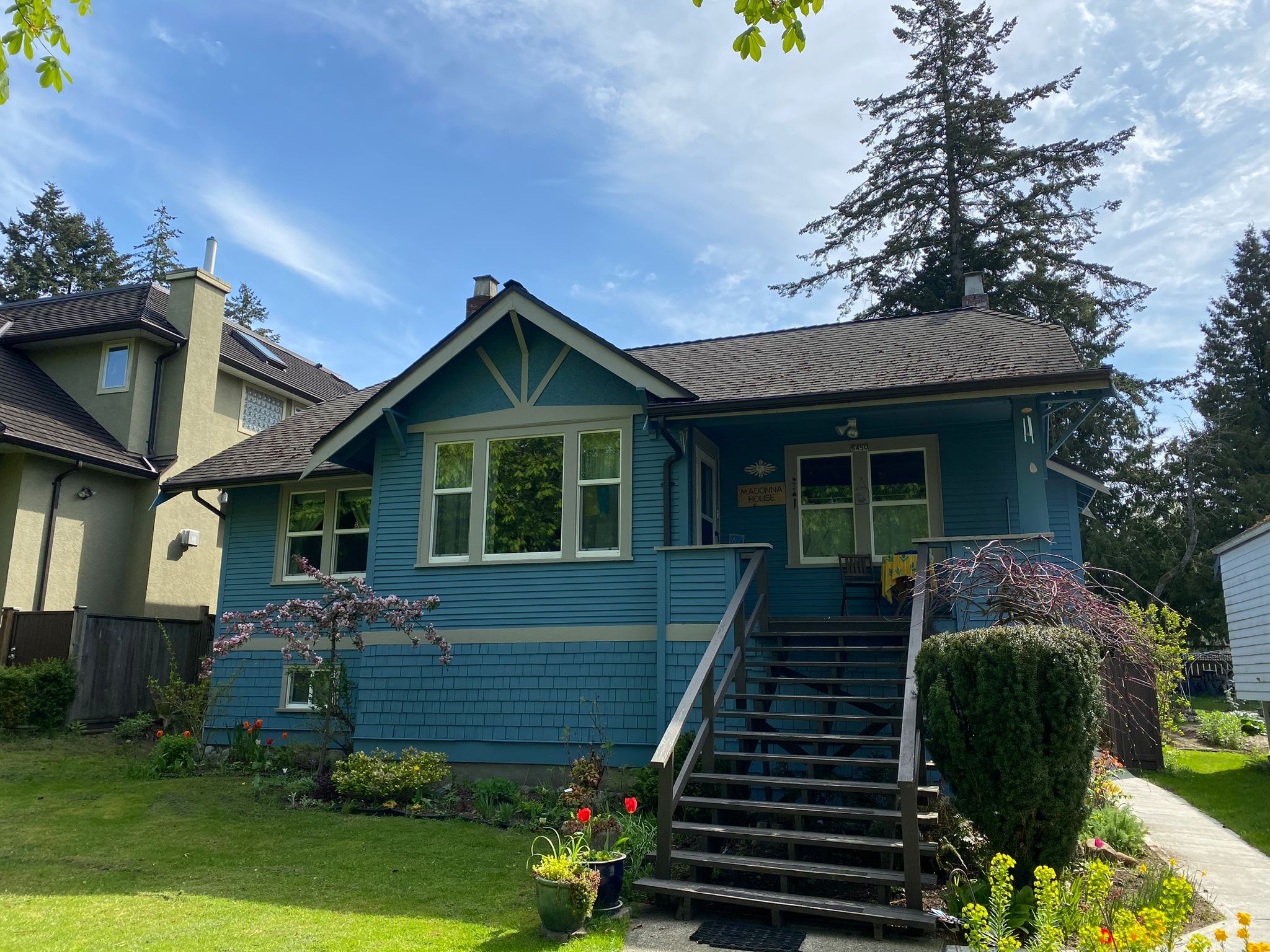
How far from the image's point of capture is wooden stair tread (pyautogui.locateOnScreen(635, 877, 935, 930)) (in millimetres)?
5719

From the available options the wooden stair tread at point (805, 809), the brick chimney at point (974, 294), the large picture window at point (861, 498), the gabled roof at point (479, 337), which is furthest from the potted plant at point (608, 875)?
the brick chimney at point (974, 294)

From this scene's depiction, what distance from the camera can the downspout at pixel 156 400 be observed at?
18.1 meters

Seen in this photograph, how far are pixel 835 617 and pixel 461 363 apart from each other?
18.9 feet

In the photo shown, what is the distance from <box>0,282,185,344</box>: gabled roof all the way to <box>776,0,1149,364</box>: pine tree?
64.9 ft

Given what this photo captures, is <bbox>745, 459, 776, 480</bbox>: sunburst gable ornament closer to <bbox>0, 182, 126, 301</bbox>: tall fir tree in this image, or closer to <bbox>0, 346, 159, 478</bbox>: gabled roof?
<bbox>0, 346, 159, 478</bbox>: gabled roof

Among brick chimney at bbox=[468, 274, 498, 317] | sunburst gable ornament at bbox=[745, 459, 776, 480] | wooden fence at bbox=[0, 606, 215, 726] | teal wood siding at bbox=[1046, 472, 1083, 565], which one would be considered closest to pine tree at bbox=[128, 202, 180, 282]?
wooden fence at bbox=[0, 606, 215, 726]

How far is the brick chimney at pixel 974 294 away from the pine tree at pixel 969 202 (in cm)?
1344

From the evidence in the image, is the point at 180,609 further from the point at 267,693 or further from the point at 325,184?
the point at 325,184

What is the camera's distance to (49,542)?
52.3ft

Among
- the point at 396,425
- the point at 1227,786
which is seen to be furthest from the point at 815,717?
the point at 1227,786

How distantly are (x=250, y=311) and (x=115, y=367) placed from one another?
83.4 feet

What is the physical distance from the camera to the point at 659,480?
35.2ft

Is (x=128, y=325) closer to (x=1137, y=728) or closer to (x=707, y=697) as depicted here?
(x=707, y=697)

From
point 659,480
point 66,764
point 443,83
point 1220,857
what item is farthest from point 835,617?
point 66,764
